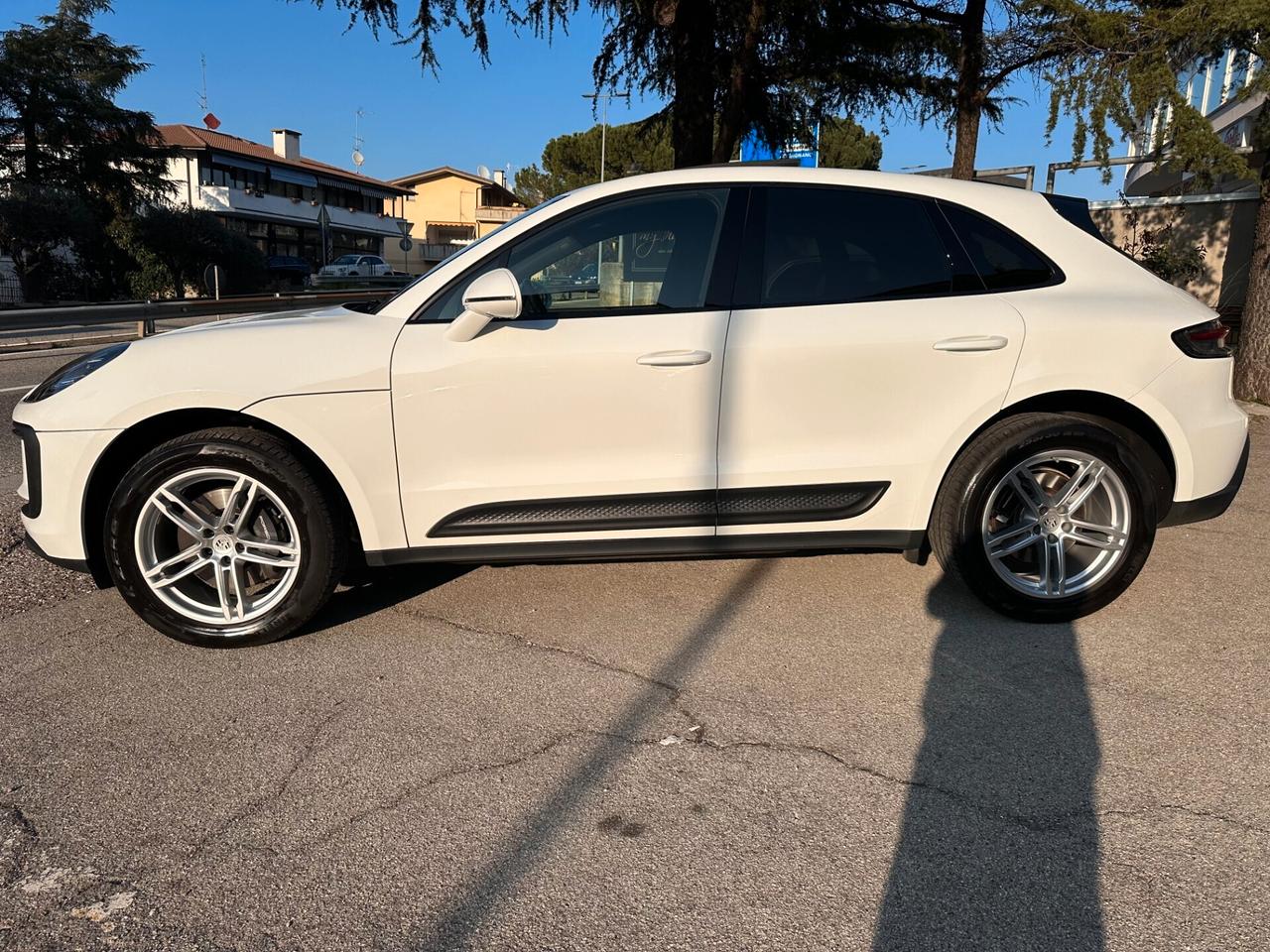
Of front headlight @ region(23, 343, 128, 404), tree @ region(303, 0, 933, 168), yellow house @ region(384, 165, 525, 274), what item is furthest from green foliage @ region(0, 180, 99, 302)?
yellow house @ region(384, 165, 525, 274)

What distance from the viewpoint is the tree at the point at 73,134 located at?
27.9 m

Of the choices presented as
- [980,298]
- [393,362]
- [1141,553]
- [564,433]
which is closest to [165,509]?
[393,362]

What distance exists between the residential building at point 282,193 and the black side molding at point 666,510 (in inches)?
1755

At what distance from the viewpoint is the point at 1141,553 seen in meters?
3.70

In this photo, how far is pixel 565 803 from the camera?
98.7 inches

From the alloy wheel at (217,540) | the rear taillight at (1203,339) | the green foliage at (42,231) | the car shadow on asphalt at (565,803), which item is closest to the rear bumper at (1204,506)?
the rear taillight at (1203,339)

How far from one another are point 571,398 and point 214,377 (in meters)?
1.28

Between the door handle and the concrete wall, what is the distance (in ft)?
31.3

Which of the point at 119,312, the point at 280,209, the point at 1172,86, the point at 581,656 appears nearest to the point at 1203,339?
the point at 581,656

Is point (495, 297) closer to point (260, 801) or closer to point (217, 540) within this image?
point (217, 540)

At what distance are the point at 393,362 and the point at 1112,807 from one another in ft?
8.66

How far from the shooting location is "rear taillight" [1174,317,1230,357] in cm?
361

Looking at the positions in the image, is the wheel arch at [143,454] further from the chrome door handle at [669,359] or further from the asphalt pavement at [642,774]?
the chrome door handle at [669,359]

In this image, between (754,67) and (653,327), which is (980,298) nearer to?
(653,327)
